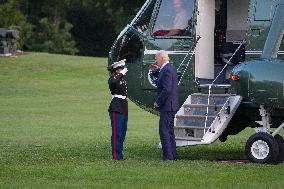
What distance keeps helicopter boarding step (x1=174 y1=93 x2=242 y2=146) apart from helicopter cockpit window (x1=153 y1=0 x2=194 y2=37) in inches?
59.4

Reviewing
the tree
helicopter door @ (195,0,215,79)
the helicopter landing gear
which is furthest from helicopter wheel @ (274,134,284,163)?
the tree

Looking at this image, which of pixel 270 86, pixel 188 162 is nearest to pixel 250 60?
pixel 270 86

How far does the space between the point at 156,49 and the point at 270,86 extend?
10.6 ft

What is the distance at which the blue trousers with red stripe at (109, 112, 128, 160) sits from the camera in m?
18.1

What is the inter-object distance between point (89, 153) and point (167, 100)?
2933mm

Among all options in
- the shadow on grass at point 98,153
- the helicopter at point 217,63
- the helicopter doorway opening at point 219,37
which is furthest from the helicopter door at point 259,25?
the shadow on grass at point 98,153

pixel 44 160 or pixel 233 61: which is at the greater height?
pixel 233 61

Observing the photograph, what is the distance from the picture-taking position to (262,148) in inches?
674

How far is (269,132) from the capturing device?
17234 millimetres

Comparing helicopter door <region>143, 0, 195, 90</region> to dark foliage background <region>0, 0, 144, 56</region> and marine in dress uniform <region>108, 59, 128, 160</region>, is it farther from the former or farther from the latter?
dark foliage background <region>0, 0, 144, 56</region>

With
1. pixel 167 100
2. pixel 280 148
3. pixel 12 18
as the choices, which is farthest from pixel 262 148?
pixel 12 18

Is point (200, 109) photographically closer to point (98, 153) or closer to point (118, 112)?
point (118, 112)

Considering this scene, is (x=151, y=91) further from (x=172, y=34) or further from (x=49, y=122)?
(x=49, y=122)

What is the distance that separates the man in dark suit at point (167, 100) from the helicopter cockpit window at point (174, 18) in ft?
4.74
